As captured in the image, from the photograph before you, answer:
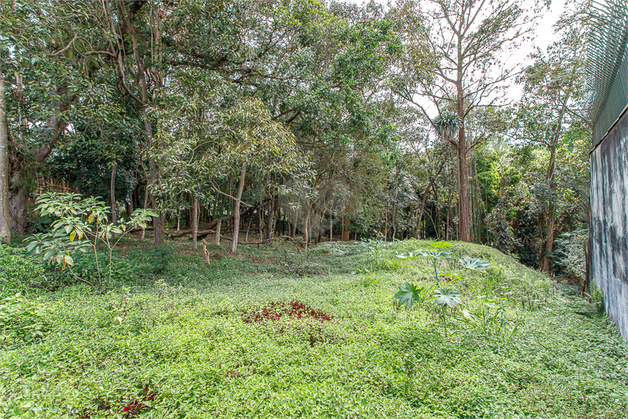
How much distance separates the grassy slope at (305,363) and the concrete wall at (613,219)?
32cm

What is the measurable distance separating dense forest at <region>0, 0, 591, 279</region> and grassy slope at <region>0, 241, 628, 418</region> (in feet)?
9.43

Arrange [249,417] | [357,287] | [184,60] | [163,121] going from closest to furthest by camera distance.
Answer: [249,417], [357,287], [163,121], [184,60]

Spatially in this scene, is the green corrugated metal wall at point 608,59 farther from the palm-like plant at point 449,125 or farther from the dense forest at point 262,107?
the palm-like plant at point 449,125

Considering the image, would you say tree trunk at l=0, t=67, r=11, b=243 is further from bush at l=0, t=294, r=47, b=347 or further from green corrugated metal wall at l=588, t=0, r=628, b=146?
green corrugated metal wall at l=588, t=0, r=628, b=146

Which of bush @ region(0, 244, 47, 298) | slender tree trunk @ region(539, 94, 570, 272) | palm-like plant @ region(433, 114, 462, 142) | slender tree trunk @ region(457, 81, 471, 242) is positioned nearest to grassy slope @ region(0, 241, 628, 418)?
bush @ region(0, 244, 47, 298)

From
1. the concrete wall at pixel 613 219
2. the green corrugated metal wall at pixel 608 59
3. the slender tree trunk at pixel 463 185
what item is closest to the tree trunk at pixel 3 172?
the green corrugated metal wall at pixel 608 59

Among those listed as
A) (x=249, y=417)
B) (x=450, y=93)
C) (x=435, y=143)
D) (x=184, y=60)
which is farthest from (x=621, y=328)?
(x=435, y=143)

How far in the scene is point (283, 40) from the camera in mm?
7289

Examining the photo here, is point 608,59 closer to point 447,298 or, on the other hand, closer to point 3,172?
point 447,298

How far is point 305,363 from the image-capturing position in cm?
219

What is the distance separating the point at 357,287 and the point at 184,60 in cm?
597

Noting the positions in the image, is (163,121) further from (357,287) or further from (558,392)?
(558,392)

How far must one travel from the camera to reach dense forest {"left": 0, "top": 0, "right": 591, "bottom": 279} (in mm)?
5355

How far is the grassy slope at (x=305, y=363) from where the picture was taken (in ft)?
5.65
